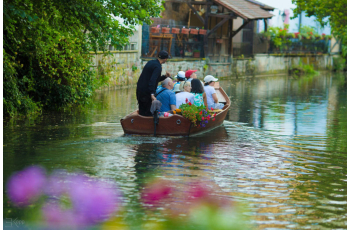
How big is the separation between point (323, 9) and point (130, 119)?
26.1 meters

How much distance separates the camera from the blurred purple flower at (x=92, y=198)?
7.09m

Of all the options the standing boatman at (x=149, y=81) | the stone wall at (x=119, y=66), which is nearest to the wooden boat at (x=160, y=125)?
the standing boatman at (x=149, y=81)

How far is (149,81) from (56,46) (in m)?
4.90

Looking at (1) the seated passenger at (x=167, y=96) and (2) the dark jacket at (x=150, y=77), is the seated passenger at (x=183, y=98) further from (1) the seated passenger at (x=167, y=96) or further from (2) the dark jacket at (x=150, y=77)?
(2) the dark jacket at (x=150, y=77)

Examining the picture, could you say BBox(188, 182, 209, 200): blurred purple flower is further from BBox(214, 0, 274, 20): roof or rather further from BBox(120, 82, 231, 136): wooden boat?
BBox(214, 0, 274, 20): roof

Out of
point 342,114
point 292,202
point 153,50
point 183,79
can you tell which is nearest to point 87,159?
point 292,202

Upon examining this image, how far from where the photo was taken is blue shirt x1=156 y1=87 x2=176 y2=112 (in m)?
13.4

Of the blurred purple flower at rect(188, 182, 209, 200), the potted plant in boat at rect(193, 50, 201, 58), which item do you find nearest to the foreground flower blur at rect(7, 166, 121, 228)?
the blurred purple flower at rect(188, 182, 209, 200)

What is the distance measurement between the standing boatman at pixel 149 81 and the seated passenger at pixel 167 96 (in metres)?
0.31

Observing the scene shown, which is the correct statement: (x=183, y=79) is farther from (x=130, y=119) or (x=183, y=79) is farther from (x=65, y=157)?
(x=65, y=157)

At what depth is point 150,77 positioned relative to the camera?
42.7ft

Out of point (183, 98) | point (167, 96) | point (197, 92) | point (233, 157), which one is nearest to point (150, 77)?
point (167, 96)

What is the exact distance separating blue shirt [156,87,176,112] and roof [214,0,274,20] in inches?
1002

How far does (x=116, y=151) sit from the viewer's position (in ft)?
37.2
